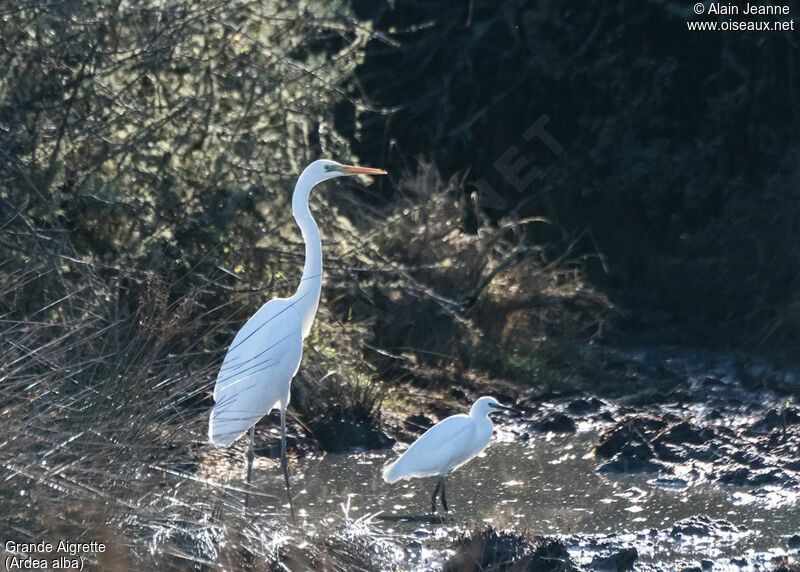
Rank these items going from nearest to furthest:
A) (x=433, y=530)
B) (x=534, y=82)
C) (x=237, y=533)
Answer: (x=237, y=533)
(x=433, y=530)
(x=534, y=82)

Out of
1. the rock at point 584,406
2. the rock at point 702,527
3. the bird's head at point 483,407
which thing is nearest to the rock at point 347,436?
the bird's head at point 483,407

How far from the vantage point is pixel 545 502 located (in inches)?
263

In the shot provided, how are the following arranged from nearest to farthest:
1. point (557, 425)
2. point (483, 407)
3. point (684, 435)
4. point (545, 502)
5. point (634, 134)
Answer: point (545, 502), point (483, 407), point (684, 435), point (557, 425), point (634, 134)

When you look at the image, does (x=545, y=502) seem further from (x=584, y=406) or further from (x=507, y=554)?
(x=584, y=406)

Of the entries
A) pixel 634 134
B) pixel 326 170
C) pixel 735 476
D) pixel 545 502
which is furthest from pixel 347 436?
pixel 634 134

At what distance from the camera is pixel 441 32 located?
10891 mm

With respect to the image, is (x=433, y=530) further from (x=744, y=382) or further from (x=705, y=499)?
(x=744, y=382)

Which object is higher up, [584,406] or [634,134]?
[634,134]

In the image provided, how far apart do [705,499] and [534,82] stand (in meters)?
6.12

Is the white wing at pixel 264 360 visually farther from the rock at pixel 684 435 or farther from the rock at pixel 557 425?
the rock at pixel 684 435

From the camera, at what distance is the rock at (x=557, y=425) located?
8.15 m

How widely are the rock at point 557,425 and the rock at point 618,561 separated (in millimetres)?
2638

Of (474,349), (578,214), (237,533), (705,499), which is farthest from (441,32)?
(237,533)

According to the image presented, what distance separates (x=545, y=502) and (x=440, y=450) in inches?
31.0
